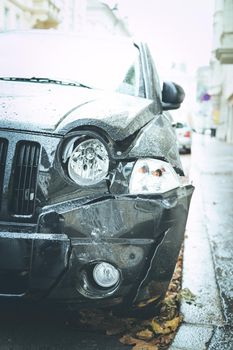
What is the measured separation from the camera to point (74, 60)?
345 centimetres

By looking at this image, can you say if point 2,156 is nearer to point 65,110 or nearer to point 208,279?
point 65,110

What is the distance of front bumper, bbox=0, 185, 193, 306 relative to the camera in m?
2.03

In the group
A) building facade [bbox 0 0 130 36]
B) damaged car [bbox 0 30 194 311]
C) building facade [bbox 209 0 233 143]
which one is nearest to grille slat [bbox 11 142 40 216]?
damaged car [bbox 0 30 194 311]

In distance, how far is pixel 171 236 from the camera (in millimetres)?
2207

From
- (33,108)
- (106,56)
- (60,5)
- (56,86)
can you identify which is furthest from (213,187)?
(60,5)

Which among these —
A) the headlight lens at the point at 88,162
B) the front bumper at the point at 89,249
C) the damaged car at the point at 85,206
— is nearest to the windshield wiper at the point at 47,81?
the damaged car at the point at 85,206

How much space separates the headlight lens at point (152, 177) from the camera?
7.16ft

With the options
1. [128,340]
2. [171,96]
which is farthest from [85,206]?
[171,96]

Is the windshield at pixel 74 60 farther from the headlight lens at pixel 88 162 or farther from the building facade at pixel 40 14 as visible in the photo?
the building facade at pixel 40 14

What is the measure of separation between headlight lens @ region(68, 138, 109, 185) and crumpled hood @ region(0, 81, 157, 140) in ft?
0.34

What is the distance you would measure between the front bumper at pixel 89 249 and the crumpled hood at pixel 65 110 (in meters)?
0.41

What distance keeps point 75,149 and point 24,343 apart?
1102 mm

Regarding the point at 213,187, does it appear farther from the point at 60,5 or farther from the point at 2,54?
the point at 60,5

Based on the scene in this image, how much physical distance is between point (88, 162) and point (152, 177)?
0.34 m
